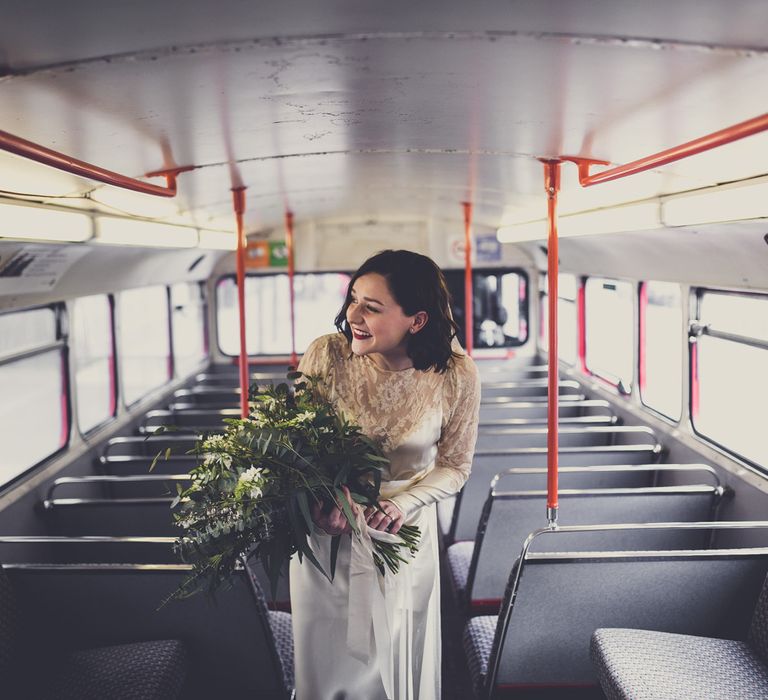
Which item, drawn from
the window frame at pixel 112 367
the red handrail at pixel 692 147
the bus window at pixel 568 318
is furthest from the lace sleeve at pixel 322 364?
the bus window at pixel 568 318

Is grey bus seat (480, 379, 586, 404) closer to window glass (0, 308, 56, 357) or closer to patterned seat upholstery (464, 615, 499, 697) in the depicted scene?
patterned seat upholstery (464, 615, 499, 697)

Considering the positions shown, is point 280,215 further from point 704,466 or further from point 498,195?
point 704,466

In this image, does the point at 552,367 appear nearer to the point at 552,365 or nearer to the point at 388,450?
the point at 552,365

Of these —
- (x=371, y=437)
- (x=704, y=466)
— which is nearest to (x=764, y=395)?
(x=704, y=466)

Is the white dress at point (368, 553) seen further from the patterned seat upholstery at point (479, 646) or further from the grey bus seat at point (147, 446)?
the grey bus seat at point (147, 446)

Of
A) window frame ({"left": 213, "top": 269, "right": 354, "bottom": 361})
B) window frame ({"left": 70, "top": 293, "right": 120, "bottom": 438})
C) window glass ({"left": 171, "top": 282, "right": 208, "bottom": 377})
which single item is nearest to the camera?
window frame ({"left": 70, "top": 293, "right": 120, "bottom": 438})

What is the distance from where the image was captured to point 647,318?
5688 millimetres

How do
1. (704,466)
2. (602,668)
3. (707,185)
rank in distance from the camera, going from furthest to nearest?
(704,466), (707,185), (602,668)

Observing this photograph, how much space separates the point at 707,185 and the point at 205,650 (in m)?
2.76

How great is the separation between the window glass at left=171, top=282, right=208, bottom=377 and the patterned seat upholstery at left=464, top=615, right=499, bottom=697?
5.08m

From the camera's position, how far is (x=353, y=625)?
2334 millimetres

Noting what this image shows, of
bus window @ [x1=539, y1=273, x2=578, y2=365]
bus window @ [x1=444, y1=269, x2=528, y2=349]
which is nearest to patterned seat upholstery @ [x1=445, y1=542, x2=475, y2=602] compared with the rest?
bus window @ [x1=539, y1=273, x2=578, y2=365]

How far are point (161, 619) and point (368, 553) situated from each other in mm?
1051

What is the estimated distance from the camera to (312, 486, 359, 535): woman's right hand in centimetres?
223
